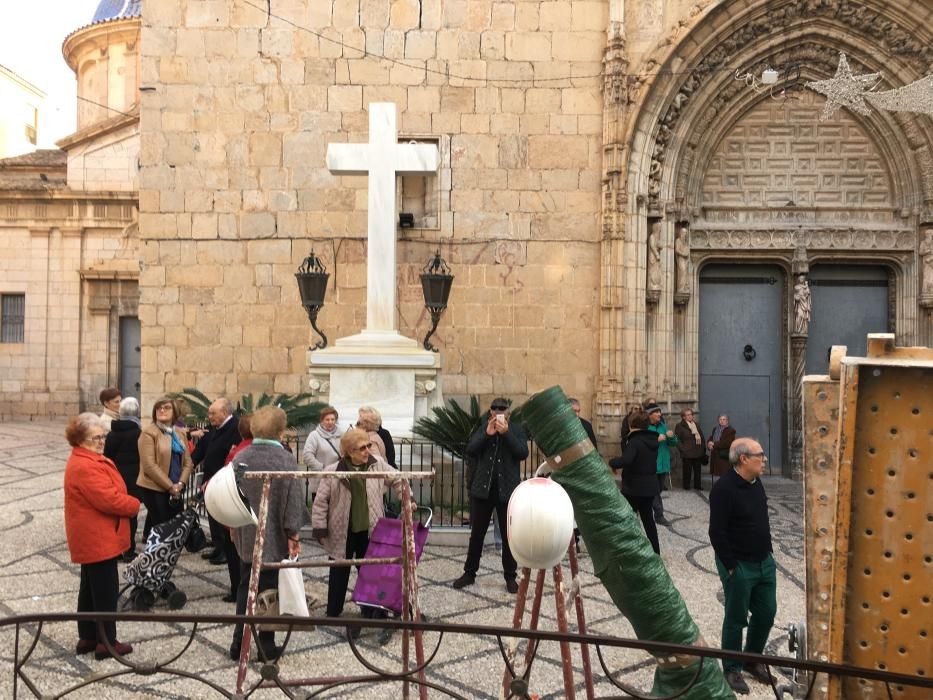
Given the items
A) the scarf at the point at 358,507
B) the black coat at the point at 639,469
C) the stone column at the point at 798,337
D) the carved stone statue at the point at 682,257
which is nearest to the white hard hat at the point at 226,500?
the scarf at the point at 358,507

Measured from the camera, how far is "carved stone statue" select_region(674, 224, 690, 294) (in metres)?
12.0

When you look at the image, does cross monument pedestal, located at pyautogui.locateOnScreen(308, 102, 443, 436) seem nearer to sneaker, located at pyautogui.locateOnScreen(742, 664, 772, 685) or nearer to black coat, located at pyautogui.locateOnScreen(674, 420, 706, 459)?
black coat, located at pyautogui.locateOnScreen(674, 420, 706, 459)

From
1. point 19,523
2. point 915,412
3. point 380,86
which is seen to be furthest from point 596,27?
point 915,412

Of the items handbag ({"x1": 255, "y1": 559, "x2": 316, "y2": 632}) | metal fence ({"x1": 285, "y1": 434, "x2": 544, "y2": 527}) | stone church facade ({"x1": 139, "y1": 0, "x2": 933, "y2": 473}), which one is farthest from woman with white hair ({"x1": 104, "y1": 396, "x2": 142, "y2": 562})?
stone church facade ({"x1": 139, "y1": 0, "x2": 933, "y2": 473})

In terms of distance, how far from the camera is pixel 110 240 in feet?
65.2

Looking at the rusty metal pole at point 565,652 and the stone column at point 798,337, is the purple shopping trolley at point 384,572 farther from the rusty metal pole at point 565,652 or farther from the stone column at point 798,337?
the stone column at point 798,337

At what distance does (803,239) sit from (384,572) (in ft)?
31.8

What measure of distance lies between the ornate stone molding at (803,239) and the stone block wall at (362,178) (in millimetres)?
2177

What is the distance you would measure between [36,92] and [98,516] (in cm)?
2919

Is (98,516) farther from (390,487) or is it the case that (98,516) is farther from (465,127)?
(465,127)

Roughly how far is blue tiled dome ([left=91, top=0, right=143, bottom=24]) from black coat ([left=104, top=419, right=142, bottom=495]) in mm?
19907

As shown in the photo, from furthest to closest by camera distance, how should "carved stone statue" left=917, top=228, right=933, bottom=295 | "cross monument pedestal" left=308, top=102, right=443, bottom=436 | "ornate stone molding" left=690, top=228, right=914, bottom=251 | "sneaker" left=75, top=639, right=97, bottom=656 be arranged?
1. "ornate stone molding" left=690, top=228, right=914, bottom=251
2. "carved stone statue" left=917, top=228, right=933, bottom=295
3. "cross monument pedestal" left=308, top=102, right=443, bottom=436
4. "sneaker" left=75, top=639, right=97, bottom=656

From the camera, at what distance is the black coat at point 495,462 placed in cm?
611

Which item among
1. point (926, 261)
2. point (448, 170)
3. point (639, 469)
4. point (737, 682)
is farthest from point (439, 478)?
point (926, 261)
